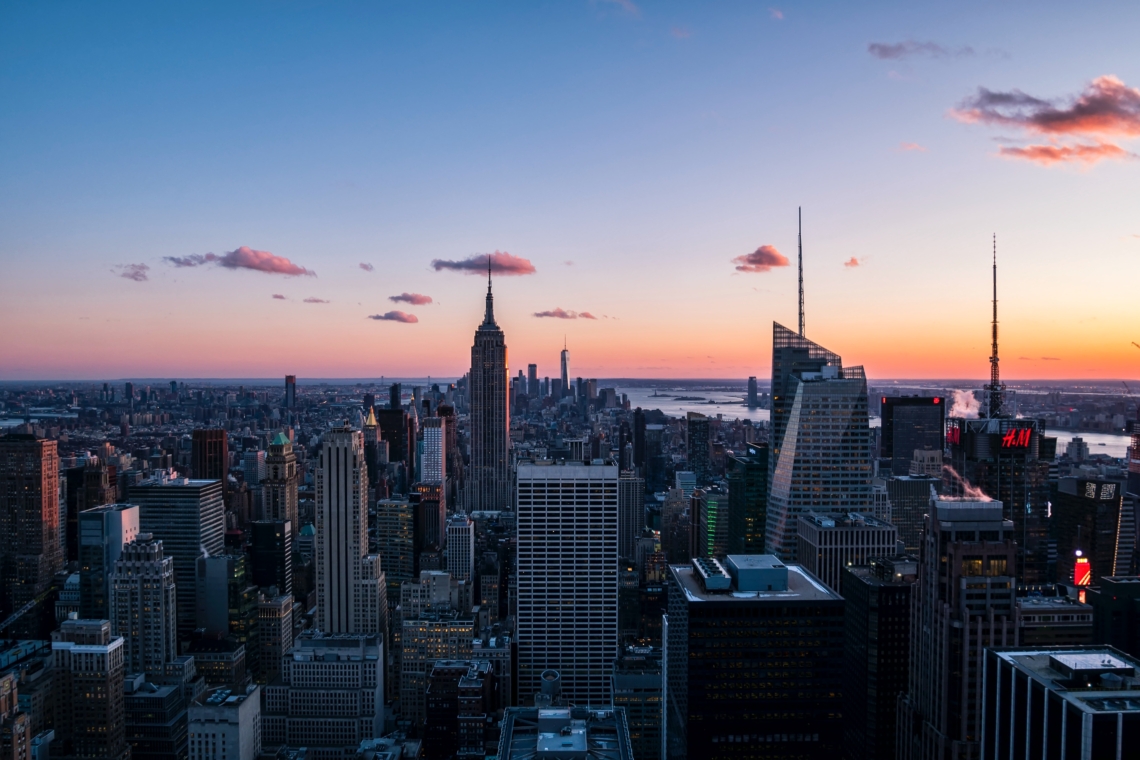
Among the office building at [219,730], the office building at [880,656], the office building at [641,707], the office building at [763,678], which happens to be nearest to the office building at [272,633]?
the office building at [219,730]

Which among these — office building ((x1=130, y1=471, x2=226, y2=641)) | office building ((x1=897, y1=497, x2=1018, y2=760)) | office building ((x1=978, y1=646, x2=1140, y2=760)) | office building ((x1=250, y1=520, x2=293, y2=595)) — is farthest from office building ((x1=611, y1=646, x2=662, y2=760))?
office building ((x1=130, y1=471, x2=226, y2=641))

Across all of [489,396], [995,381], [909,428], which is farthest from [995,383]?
[489,396]

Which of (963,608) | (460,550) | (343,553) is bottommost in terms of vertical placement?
(460,550)

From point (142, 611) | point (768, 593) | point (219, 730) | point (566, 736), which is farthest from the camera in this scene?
point (142, 611)

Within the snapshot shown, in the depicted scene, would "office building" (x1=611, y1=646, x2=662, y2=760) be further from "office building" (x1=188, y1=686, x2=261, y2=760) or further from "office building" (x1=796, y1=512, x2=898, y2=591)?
"office building" (x1=188, y1=686, x2=261, y2=760)

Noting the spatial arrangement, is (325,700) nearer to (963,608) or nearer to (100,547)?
(100,547)

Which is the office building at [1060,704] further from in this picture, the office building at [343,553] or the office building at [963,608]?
the office building at [343,553]

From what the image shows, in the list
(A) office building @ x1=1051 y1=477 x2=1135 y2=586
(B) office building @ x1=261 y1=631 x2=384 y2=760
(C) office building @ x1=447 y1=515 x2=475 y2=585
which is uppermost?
(A) office building @ x1=1051 y1=477 x2=1135 y2=586
